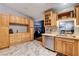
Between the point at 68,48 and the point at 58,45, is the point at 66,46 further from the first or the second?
the point at 58,45

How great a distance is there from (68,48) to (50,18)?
3.06ft

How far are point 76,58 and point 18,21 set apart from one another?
1.80 meters

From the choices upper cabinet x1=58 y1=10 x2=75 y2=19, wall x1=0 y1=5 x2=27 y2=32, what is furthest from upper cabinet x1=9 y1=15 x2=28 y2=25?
upper cabinet x1=58 y1=10 x2=75 y2=19

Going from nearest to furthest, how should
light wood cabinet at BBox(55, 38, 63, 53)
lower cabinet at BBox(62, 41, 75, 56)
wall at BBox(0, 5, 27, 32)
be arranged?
wall at BBox(0, 5, 27, 32) → lower cabinet at BBox(62, 41, 75, 56) → light wood cabinet at BBox(55, 38, 63, 53)

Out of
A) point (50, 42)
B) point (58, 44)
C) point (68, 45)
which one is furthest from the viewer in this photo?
point (50, 42)

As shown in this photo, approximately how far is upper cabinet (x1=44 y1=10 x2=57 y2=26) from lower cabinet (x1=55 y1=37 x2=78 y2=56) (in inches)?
24.3

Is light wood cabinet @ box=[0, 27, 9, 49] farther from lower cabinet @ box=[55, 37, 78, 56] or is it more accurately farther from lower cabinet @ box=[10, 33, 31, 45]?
lower cabinet @ box=[55, 37, 78, 56]

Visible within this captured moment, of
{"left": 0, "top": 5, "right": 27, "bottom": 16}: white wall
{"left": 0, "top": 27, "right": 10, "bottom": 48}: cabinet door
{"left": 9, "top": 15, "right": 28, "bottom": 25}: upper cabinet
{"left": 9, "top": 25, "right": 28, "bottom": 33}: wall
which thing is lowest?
{"left": 0, "top": 27, "right": 10, "bottom": 48}: cabinet door

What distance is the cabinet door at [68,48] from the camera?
2567mm

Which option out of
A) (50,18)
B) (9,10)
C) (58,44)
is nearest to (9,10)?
(9,10)

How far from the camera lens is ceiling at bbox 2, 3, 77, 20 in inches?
91.1

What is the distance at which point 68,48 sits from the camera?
Answer: 2.67 metres

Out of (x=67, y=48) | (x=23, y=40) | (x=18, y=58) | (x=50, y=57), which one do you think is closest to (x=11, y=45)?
(x=23, y=40)

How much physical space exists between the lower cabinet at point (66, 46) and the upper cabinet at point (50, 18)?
618 millimetres
